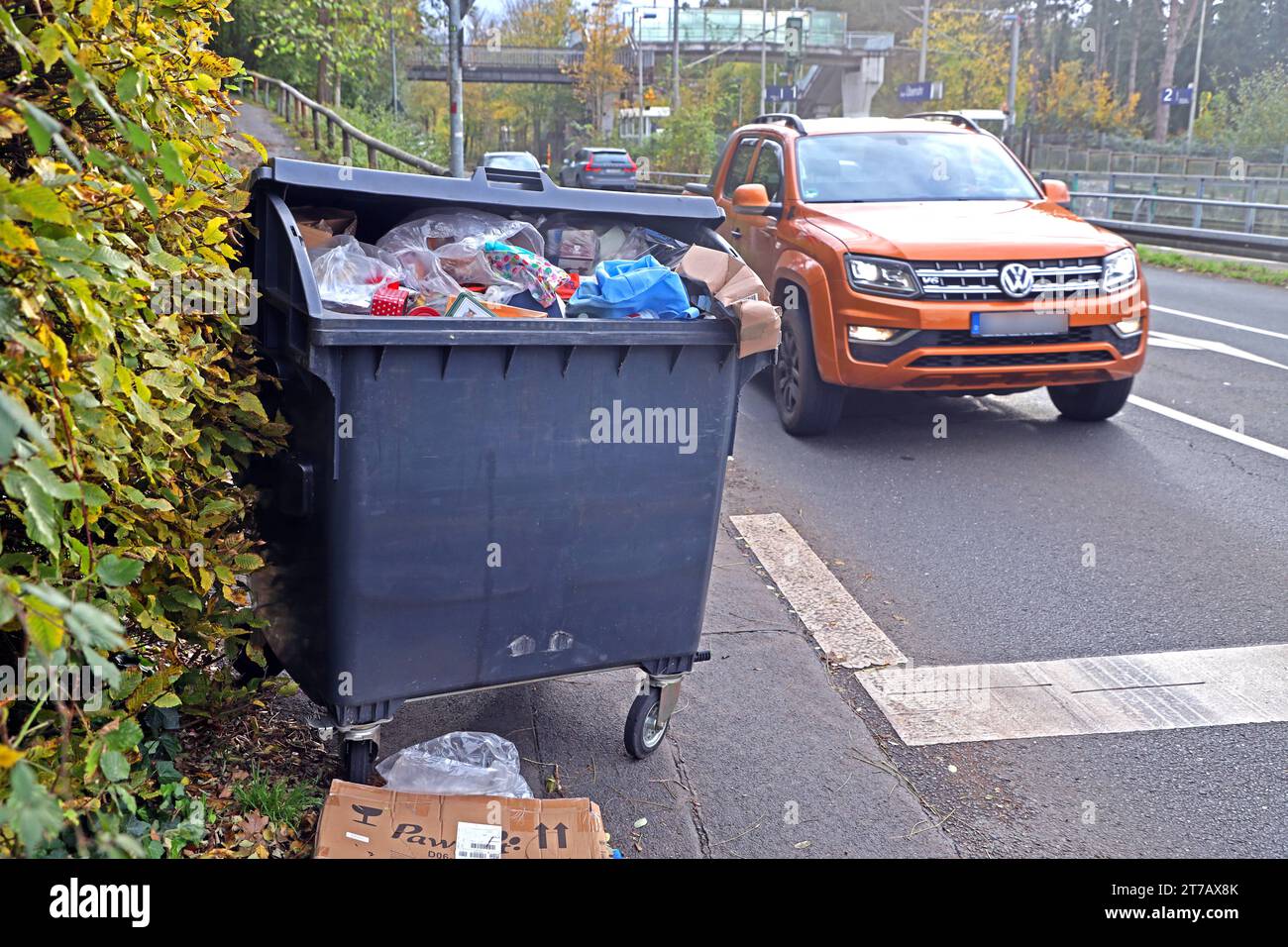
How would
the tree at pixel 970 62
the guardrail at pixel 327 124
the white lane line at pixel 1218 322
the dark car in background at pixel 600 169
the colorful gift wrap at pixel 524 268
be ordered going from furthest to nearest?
the tree at pixel 970 62 < the dark car in background at pixel 600 169 < the guardrail at pixel 327 124 < the white lane line at pixel 1218 322 < the colorful gift wrap at pixel 524 268

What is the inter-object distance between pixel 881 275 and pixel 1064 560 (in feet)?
7.21

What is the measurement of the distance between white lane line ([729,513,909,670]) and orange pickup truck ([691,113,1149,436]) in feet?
5.03

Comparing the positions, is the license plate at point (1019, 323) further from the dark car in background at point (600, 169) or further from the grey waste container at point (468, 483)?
the dark car in background at point (600, 169)

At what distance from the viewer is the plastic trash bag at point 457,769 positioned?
321 cm

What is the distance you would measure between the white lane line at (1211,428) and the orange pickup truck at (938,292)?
23.4 inches

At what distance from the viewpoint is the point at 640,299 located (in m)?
3.35

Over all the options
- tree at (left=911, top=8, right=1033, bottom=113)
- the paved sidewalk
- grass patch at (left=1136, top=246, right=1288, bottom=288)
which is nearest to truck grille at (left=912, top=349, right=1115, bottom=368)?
the paved sidewalk

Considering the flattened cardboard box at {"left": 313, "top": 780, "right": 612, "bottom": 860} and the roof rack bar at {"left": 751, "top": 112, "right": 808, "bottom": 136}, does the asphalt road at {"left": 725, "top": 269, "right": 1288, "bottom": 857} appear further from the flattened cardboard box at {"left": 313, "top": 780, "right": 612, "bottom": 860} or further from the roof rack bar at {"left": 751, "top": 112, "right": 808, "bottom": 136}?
the roof rack bar at {"left": 751, "top": 112, "right": 808, "bottom": 136}

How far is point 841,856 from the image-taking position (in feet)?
10.5

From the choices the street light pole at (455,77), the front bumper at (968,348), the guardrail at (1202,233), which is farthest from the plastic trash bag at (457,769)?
the guardrail at (1202,233)

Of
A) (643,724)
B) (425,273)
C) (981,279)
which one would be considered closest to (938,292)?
(981,279)

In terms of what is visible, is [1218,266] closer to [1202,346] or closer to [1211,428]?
[1202,346]

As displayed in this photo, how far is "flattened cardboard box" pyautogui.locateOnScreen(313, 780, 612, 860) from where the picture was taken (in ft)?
9.31

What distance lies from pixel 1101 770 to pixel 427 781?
6.52 ft
